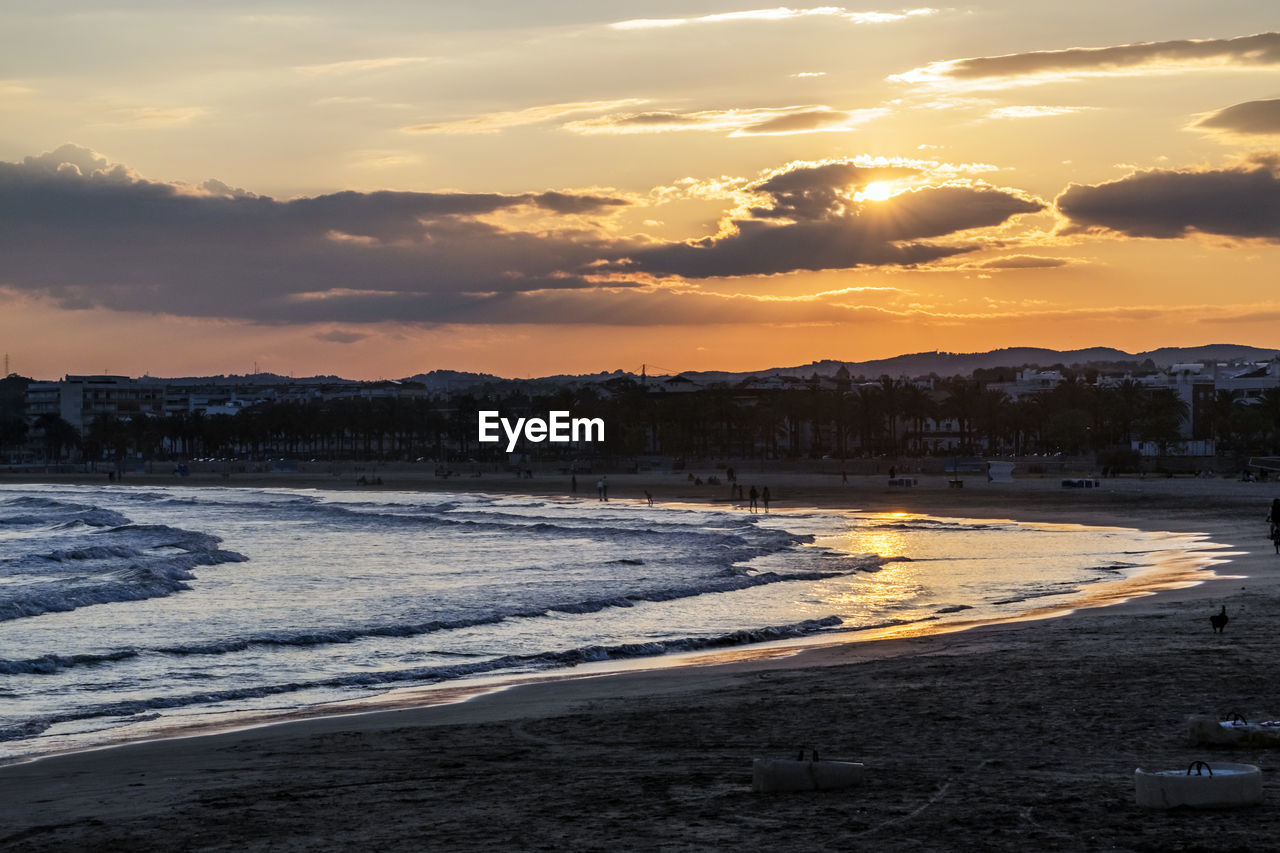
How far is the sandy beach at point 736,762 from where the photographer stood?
784cm

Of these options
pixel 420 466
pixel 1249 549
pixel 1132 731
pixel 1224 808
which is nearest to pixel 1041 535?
pixel 1249 549

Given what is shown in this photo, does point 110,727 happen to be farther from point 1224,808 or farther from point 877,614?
point 877,614

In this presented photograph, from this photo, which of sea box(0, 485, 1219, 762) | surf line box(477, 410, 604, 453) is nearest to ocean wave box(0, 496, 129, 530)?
sea box(0, 485, 1219, 762)

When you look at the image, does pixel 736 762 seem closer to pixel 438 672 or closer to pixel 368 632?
pixel 438 672

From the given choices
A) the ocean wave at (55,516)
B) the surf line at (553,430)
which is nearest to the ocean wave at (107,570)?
the ocean wave at (55,516)

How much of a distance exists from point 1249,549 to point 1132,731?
1241 inches

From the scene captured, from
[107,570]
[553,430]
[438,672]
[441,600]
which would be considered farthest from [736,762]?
[553,430]

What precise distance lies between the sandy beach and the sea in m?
2.57

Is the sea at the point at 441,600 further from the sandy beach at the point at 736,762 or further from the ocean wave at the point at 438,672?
the sandy beach at the point at 736,762

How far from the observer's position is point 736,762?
10367 mm

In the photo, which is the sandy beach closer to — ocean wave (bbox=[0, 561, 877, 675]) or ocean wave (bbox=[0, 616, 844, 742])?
ocean wave (bbox=[0, 616, 844, 742])

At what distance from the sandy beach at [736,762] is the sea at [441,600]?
2566mm

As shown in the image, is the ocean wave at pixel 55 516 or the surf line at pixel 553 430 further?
the surf line at pixel 553 430

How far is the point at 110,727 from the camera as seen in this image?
14547mm
